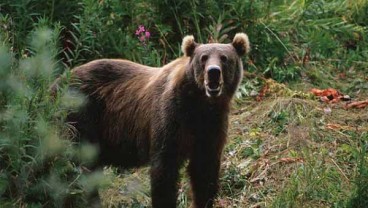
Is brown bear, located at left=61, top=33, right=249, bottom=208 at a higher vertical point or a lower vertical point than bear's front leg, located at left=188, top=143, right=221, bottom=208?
higher

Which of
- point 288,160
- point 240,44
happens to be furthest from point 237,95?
point 240,44

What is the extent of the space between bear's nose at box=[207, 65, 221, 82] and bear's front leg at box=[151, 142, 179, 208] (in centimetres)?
57

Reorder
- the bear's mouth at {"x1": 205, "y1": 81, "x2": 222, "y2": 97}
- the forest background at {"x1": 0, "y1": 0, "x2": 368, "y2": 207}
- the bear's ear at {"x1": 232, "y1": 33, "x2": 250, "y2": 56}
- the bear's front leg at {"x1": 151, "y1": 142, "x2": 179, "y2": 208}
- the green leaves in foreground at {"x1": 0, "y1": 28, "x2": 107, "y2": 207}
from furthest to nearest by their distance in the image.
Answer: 1. the bear's ear at {"x1": 232, "y1": 33, "x2": 250, "y2": 56}
2. the bear's front leg at {"x1": 151, "y1": 142, "x2": 179, "y2": 208}
3. the bear's mouth at {"x1": 205, "y1": 81, "x2": 222, "y2": 97}
4. the forest background at {"x1": 0, "y1": 0, "x2": 368, "y2": 207}
5. the green leaves in foreground at {"x1": 0, "y1": 28, "x2": 107, "y2": 207}

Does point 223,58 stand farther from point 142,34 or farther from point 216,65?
point 142,34

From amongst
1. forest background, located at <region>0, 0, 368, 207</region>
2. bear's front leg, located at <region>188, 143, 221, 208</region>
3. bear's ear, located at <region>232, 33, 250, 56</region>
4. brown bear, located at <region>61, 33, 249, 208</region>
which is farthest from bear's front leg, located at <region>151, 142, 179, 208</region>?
bear's ear, located at <region>232, 33, 250, 56</region>

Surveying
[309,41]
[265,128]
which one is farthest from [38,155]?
[309,41]

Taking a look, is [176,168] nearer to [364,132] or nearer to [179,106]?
[179,106]

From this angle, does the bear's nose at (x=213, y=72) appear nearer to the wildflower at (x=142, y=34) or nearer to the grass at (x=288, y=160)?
the grass at (x=288, y=160)

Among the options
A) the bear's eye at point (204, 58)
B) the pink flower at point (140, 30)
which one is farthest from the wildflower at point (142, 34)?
the bear's eye at point (204, 58)

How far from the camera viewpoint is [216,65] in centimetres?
606

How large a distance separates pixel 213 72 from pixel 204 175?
839mm

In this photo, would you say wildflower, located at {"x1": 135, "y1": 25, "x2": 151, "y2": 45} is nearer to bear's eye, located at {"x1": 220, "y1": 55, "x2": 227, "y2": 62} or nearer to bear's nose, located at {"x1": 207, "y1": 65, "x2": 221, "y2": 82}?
bear's eye, located at {"x1": 220, "y1": 55, "x2": 227, "y2": 62}

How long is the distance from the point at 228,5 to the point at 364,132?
231 centimetres

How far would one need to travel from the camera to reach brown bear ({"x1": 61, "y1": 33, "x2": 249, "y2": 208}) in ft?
20.3
